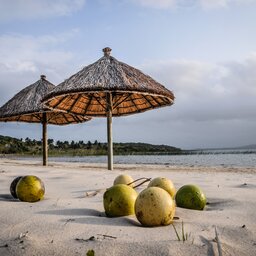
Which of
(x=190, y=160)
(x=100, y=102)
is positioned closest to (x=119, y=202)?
(x=100, y=102)

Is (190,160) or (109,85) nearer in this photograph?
(109,85)

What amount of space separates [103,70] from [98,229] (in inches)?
298

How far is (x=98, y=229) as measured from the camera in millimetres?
2273

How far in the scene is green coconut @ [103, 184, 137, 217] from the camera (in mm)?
2734

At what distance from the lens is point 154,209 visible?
2391 millimetres

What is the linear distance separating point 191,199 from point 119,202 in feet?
2.70

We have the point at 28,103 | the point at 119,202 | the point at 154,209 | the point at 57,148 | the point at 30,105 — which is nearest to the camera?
the point at 154,209

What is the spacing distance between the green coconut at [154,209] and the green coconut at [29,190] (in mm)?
1568

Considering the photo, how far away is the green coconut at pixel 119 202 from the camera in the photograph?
273cm

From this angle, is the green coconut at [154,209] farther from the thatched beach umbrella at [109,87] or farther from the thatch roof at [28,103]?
the thatch roof at [28,103]

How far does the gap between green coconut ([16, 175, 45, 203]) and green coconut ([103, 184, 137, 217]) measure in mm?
1143

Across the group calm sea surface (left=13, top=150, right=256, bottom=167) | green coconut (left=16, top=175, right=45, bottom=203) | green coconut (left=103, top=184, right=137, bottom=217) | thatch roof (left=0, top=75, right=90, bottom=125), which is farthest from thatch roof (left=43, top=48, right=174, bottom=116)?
calm sea surface (left=13, top=150, right=256, bottom=167)

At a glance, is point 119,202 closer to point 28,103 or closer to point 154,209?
point 154,209

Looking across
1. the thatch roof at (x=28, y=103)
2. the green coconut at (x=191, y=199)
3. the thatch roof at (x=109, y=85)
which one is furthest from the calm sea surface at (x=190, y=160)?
the green coconut at (x=191, y=199)
